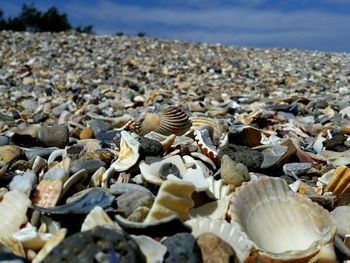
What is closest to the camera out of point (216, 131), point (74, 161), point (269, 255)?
point (269, 255)

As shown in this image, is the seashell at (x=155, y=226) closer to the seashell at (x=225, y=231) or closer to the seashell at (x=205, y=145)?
the seashell at (x=225, y=231)

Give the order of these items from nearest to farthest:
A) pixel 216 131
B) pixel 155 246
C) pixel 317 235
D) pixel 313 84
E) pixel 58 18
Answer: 1. pixel 155 246
2. pixel 317 235
3. pixel 216 131
4. pixel 313 84
5. pixel 58 18

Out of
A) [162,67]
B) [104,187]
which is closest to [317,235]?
[104,187]

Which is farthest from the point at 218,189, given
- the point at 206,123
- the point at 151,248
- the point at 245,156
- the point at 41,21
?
the point at 41,21

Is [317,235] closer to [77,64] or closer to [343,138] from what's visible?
[343,138]

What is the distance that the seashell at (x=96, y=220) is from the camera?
1.83 metres

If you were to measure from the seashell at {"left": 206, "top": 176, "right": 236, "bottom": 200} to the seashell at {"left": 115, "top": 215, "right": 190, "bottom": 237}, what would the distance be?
384 millimetres

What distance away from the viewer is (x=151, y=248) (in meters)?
1.72

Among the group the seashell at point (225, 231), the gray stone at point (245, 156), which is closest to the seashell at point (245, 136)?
the gray stone at point (245, 156)

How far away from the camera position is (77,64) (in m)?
10.4

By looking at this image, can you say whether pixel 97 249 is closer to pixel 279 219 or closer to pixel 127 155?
pixel 279 219

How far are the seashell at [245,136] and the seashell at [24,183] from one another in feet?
4.30

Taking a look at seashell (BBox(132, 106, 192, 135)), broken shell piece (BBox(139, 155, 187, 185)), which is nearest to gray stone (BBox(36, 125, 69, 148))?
seashell (BBox(132, 106, 192, 135))

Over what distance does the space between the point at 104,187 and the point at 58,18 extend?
21.2 m
